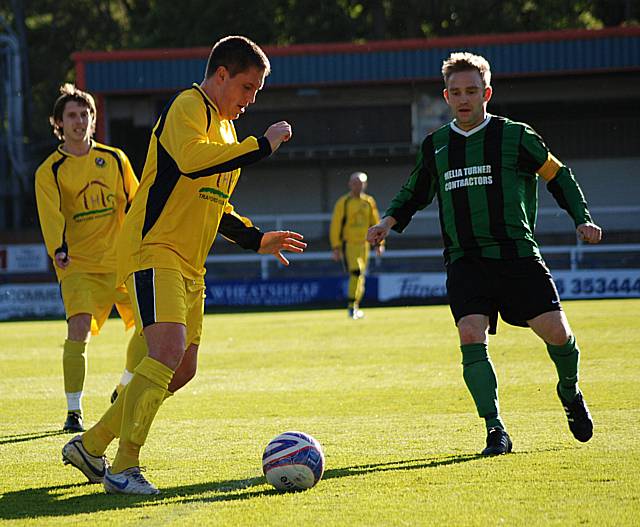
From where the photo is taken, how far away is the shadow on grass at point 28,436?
732 centimetres

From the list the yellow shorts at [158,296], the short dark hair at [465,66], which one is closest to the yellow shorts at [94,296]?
the yellow shorts at [158,296]

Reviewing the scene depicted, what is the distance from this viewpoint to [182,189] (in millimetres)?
5395

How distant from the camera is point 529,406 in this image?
8086 millimetres

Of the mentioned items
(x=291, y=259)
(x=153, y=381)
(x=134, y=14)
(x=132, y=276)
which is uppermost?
(x=134, y=14)

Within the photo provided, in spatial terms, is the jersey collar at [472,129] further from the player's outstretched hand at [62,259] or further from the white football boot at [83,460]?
the player's outstretched hand at [62,259]

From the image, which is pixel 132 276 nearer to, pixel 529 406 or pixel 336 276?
pixel 529 406

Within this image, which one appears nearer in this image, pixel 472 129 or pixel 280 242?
pixel 280 242

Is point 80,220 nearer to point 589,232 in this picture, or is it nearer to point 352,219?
point 589,232

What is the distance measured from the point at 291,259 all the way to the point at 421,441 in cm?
2145

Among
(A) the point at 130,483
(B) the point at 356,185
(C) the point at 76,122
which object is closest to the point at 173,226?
(A) the point at 130,483

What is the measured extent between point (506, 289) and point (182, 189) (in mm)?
1980

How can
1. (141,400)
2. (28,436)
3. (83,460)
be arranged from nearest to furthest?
(141,400) → (83,460) → (28,436)

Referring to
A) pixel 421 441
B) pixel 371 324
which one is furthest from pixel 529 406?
pixel 371 324

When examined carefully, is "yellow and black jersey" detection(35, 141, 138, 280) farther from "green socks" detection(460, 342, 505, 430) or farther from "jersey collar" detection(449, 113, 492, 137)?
"green socks" detection(460, 342, 505, 430)
